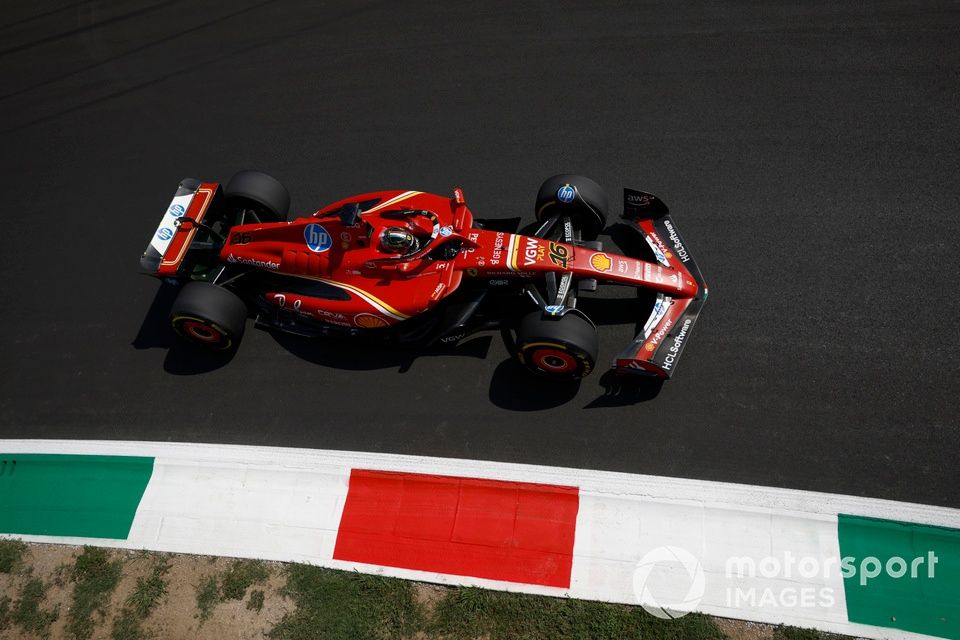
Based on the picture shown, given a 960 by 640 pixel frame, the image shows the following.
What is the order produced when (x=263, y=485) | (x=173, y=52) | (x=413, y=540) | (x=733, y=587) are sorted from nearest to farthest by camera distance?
(x=733, y=587) < (x=413, y=540) < (x=263, y=485) < (x=173, y=52)

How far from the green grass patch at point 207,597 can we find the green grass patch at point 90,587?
986 millimetres

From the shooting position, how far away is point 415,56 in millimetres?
10734

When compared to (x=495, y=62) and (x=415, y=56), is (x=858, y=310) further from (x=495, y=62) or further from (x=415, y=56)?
(x=415, y=56)

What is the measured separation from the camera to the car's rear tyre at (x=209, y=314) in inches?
293

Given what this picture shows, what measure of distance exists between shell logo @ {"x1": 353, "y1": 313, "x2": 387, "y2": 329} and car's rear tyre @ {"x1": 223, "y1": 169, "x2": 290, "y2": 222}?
2.21 meters

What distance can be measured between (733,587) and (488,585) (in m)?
2.38

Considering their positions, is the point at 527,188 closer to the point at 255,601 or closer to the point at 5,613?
the point at 255,601

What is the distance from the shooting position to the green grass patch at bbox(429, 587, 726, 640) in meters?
6.08

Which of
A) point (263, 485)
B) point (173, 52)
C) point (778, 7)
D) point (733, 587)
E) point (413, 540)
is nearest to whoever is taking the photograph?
point (733, 587)

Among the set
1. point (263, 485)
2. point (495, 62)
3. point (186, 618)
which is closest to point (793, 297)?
point (495, 62)

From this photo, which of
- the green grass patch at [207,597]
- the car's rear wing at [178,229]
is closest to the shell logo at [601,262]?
the car's rear wing at [178,229]

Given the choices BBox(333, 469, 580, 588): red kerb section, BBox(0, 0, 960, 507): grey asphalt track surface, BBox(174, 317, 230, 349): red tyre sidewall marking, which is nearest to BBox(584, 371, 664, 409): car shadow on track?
BBox(0, 0, 960, 507): grey asphalt track surface

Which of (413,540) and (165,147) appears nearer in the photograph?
(413,540)

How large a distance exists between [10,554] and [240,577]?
2.81m
